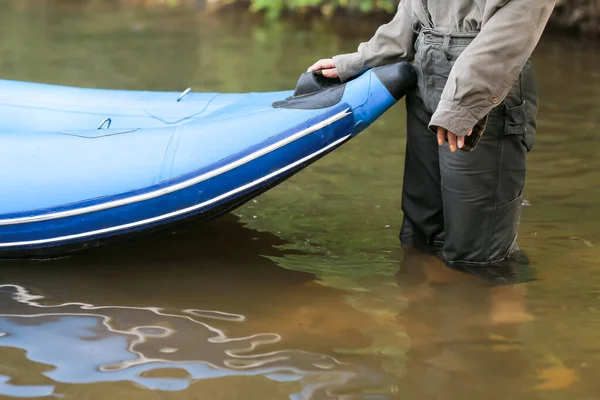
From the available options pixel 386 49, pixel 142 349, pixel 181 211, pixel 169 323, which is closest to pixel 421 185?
pixel 386 49

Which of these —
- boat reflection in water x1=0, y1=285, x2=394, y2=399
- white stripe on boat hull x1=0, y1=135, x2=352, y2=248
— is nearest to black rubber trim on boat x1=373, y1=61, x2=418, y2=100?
white stripe on boat hull x1=0, y1=135, x2=352, y2=248

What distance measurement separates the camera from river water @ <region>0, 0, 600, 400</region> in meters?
2.42

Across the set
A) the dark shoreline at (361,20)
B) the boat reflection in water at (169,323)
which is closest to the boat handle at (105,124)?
the boat reflection in water at (169,323)

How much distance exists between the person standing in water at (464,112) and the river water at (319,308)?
190mm

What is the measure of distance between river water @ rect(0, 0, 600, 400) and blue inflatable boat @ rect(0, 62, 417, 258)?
0.24 m

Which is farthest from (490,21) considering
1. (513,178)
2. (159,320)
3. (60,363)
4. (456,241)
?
(60,363)

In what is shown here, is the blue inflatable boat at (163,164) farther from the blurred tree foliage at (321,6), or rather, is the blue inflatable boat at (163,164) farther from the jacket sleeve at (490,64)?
the blurred tree foliage at (321,6)

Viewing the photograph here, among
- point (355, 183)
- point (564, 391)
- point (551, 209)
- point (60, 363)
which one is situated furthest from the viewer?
point (355, 183)

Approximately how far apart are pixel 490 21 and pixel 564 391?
1110mm

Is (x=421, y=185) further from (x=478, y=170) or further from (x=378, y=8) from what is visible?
(x=378, y=8)

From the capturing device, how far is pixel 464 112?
2.62 metres

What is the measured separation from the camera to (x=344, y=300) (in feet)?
9.71

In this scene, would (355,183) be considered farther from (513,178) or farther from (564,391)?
(564,391)

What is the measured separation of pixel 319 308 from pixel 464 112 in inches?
32.4
